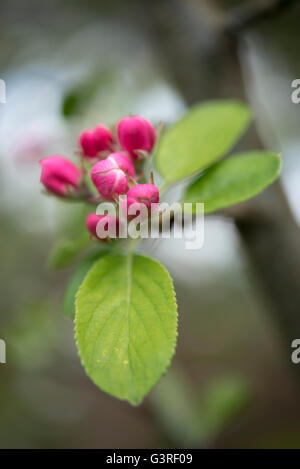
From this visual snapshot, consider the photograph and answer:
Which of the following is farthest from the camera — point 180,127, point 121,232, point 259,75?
point 259,75

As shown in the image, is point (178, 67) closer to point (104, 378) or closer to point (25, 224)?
point (104, 378)

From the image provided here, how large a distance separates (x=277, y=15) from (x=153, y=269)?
75cm

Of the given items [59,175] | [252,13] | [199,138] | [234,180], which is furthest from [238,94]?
[59,175]

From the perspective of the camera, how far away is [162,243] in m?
0.97

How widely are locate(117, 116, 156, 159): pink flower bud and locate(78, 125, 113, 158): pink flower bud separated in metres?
0.02

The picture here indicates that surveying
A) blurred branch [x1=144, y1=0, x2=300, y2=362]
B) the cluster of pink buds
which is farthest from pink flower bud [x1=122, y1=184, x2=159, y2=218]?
blurred branch [x1=144, y1=0, x2=300, y2=362]

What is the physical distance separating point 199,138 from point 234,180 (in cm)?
17

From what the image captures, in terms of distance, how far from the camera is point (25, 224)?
266 centimetres

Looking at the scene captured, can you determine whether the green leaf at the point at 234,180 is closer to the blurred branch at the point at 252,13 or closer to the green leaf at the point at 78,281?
the green leaf at the point at 78,281

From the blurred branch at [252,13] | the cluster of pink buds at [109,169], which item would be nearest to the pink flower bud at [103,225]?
the cluster of pink buds at [109,169]

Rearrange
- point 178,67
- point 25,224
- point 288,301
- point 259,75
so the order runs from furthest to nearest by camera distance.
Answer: point 25,224
point 259,75
point 178,67
point 288,301

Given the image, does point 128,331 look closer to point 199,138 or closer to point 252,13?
point 199,138

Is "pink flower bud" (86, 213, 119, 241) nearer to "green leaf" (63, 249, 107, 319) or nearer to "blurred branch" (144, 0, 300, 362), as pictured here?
"green leaf" (63, 249, 107, 319)
